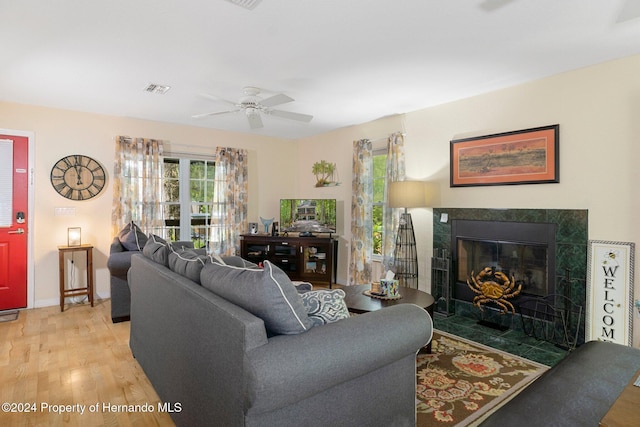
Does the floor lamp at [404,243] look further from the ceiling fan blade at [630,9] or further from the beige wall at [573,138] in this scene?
the ceiling fan blade at [630,9]

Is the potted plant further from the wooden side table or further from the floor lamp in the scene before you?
the wooden side table

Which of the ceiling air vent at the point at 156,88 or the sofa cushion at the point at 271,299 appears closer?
the sofa cushion at the point at 271,299

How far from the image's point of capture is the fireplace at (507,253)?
3500 mm

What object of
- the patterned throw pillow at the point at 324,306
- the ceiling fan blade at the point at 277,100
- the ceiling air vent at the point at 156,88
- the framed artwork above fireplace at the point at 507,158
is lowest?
the patterned throw pillow at the point at 324,306

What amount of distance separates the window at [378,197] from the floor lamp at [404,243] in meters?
0.67

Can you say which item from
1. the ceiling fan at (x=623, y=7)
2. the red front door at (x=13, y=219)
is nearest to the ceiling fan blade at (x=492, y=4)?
the ceiling fan at (x=623, y=7)

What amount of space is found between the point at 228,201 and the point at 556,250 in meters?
4.45

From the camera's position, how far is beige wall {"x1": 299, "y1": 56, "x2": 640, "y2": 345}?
2.99 metres

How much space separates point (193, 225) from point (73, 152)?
183 centimetres

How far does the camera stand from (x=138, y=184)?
5.03m

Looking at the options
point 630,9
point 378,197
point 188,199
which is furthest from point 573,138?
point 188,199

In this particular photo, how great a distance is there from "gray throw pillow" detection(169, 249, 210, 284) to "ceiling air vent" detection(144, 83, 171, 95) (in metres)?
2.11

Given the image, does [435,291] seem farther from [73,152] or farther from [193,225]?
[73,152]

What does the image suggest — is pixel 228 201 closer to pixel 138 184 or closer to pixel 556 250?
pixel 138 184
